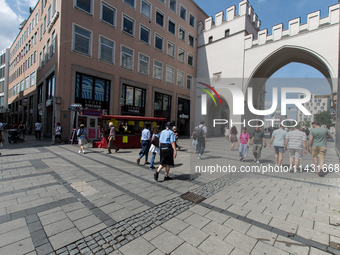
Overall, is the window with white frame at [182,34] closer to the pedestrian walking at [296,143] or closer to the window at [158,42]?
the window at [158,42]

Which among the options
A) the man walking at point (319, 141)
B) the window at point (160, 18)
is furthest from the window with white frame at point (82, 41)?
the man walking at point (319, 141)

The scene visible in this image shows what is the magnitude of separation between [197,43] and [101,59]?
17920 millimetres

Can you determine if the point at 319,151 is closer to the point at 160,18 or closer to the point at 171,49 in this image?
the point at 171,49

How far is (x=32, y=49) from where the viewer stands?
24.6 metres

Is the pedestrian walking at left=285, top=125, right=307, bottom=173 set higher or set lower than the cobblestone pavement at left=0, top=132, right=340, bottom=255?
higher

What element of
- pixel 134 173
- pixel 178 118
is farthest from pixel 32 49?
pixel 134 173

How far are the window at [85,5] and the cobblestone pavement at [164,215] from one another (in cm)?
1579

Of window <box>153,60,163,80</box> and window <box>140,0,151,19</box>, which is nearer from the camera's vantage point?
window <box>140,0,151,19</box>

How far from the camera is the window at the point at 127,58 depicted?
727 inches

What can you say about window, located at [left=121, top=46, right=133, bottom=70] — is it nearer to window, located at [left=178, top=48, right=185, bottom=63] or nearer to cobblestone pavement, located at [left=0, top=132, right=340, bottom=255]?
window, located at [left=178, top=48, right=185, bottom=63]

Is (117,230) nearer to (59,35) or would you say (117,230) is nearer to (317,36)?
(59,35)

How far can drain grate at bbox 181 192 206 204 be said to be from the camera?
12.5 feet

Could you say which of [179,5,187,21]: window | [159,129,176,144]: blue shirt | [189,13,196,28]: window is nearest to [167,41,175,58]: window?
[179,5,187,21]: window

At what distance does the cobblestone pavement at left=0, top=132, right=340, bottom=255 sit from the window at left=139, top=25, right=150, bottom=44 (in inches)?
760
